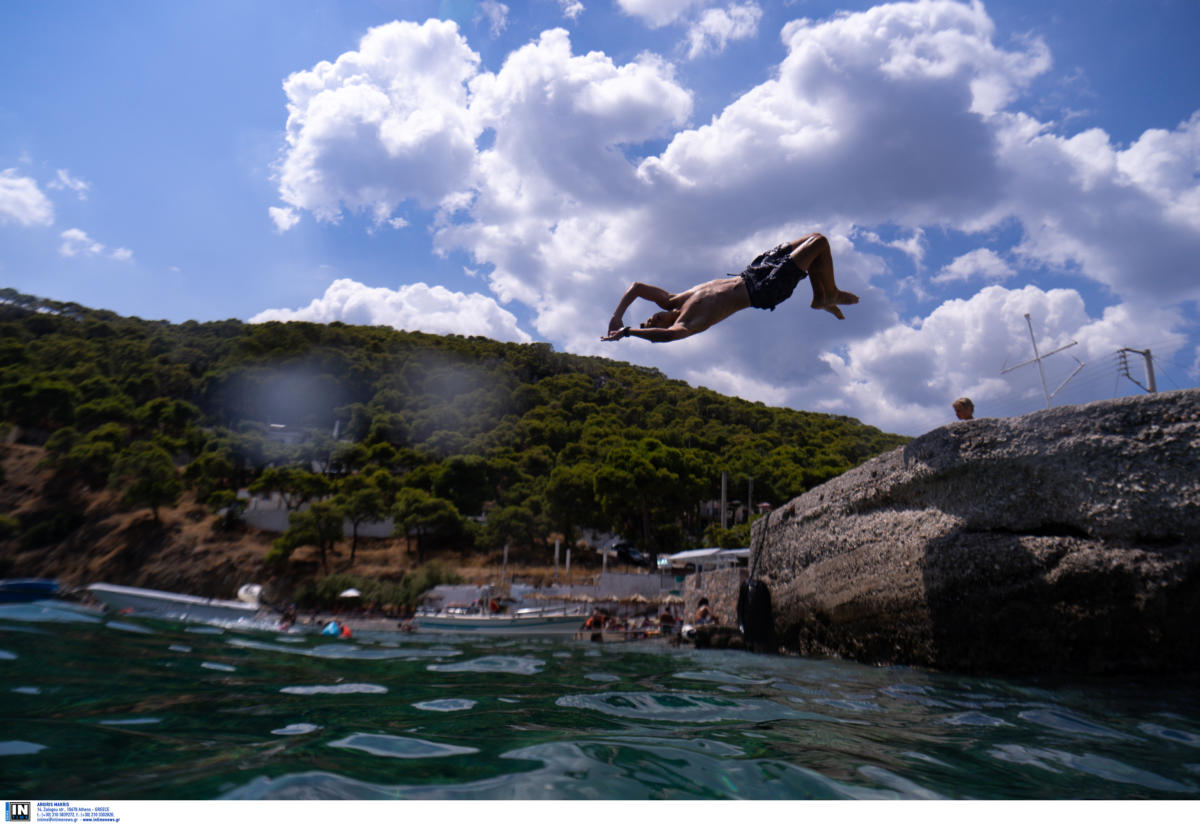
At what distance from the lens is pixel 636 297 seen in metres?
5.37

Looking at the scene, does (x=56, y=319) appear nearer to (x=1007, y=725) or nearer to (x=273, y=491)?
(x=273, y=491)

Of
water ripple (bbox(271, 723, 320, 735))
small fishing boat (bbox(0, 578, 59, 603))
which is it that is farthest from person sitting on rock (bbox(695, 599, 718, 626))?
small fishing boat (bbox(0, 578, 59, 603))

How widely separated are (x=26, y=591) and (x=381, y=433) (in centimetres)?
5119

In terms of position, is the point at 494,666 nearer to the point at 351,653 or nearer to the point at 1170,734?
the point at 351,653

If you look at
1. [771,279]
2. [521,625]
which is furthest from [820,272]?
[521,625]

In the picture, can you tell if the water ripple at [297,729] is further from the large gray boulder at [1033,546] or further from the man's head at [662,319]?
the large gray boulder at [1033,546]

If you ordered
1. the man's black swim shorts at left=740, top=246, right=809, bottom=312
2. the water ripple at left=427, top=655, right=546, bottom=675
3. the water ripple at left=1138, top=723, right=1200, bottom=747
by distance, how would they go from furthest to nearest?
the water ripple at left=427, top=655, right=546, bottom=675 < the man's black swim shorts at left=740, top=246, right=809, bottom=312 < the water ripple at left=1138, top=723, right=1200, bottom=747

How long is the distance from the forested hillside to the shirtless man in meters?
39.6

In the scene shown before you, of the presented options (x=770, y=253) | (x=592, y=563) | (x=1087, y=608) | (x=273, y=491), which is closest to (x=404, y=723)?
(x=770, y=253)

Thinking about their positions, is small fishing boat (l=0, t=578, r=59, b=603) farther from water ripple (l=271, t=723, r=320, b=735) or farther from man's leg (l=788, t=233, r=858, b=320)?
man's leg (l=788, t=233, r=858, b=320)

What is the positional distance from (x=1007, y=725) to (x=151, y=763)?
14.5 feet

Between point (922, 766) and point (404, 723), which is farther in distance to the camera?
point (404, 723)

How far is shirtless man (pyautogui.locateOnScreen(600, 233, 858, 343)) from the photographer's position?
489 cm

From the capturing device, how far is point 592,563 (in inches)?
1879
